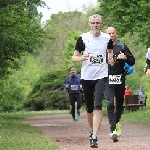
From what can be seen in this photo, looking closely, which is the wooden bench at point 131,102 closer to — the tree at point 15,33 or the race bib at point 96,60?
the tree at point 15,33

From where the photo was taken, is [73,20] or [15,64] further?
[73,20]

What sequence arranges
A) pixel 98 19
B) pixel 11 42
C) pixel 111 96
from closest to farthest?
pixel 98 19
pixel 111 96
pixel 11 42

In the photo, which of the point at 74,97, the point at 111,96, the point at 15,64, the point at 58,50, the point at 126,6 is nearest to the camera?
the point at 111,96

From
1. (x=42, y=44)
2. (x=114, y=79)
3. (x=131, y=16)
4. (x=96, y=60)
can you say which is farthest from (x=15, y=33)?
(x=96, y=60)

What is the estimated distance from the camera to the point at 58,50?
86.4 meters

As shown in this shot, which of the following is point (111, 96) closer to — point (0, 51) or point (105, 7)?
point (0, 51)

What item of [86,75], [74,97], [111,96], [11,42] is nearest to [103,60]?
[86,75]

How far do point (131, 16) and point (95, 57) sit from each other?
2382cm

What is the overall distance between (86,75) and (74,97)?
11716 millimetres

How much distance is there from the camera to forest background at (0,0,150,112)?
2656 cm

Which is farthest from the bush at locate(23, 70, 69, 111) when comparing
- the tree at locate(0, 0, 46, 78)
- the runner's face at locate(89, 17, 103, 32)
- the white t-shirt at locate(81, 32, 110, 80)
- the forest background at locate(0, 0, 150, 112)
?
the runner's face at locate(89, 17, 103, 32)

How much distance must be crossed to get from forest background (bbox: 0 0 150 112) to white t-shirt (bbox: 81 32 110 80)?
704 centimetres

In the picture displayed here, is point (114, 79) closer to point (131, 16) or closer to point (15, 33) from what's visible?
point (15, 33)

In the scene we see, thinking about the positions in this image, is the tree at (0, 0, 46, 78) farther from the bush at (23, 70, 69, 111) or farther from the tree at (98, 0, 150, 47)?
the bush at (23, 70, 69, 111)
